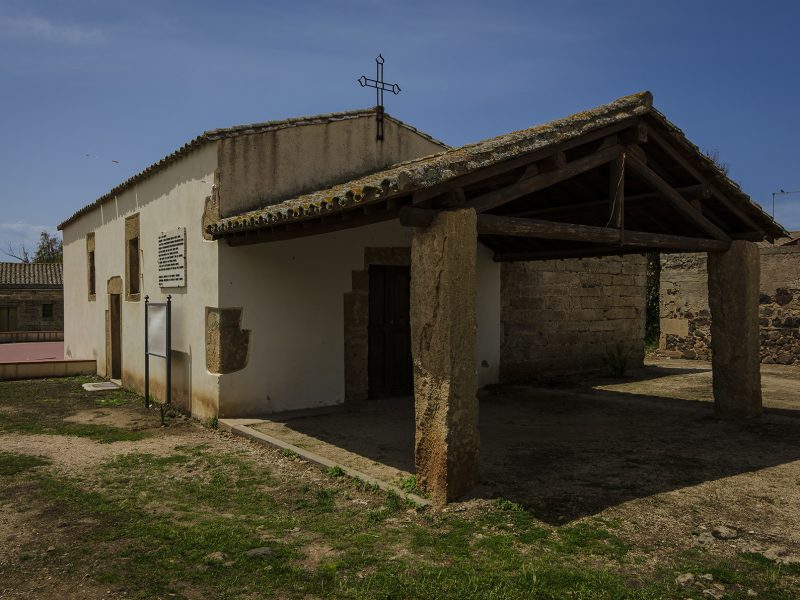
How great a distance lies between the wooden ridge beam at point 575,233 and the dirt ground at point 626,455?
2.08 metres

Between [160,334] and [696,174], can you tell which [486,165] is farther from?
[160,334]

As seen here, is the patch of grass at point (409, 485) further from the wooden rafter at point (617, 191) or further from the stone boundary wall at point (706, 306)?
the stone boundary wall at point (706, 306)

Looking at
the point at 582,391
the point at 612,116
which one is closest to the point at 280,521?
the point at 612,116

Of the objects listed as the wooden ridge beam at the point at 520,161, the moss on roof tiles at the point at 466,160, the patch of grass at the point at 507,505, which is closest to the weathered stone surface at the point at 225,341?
the moss on roof tiles at the point at 466,160

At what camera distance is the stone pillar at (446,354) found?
15.3ft

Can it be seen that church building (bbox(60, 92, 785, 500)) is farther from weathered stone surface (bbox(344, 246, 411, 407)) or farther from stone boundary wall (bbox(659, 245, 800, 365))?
stone boundary wall (bbox(659, 245, 800, 365))

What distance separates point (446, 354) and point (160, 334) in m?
5.62

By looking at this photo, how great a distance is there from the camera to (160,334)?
349 inches

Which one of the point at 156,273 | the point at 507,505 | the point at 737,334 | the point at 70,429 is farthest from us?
the point at 156,273

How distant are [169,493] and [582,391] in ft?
22.4

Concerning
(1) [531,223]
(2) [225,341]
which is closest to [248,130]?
(2) [225,341]

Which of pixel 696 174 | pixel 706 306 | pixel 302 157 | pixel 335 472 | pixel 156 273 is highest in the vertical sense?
pixel 302 157

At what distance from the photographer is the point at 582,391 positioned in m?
10.0

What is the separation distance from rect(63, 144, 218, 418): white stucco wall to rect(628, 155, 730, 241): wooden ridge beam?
492 cm
